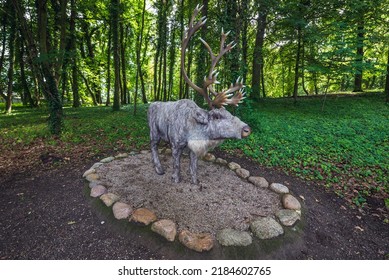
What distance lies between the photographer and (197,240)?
249 cm

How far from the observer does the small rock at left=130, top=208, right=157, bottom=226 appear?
2.79m

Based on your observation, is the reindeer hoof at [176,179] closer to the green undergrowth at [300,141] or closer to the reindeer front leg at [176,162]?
the reindeer front leg at [176,162]

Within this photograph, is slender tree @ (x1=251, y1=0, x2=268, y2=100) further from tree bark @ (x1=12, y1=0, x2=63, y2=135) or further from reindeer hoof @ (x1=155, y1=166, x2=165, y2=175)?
tree bark @ (x1=12, y1=0, x2=63, y2=135)

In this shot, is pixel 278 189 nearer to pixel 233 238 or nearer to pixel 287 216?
pixel 287 216

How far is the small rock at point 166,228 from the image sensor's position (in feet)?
8.45

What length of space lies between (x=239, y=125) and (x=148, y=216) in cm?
181

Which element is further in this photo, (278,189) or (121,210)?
(278,189)

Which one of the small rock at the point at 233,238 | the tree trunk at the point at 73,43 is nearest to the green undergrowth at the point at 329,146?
the small rock at the point at 233,238

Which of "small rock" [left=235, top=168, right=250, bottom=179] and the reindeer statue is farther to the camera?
"small rock" [left=235, top=168, right=250, bottom=179]

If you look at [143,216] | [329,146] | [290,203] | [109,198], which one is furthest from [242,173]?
[329,146]

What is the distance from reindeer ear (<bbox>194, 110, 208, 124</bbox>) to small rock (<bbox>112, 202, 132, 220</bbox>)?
1.68 m

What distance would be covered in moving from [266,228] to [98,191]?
276 centimetres

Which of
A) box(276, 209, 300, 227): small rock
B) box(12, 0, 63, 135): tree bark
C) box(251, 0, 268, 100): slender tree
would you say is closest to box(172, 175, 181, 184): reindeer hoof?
box(276, 209, 300, 227): small rock

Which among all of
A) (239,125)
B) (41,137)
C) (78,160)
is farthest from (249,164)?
(41,137)
